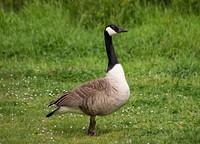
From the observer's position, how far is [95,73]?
11.4m

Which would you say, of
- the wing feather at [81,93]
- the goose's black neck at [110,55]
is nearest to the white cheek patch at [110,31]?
the goose's black neck at [110,55]

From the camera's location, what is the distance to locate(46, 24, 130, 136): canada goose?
770cm

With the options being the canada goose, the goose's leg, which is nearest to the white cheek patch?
the canada goose

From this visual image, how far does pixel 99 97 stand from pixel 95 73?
3.67 metres

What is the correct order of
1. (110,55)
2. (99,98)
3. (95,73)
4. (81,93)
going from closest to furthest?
(99,98)
(81,93)
(110,55)
(95,73)

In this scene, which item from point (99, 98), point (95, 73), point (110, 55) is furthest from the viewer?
point (95, 73)

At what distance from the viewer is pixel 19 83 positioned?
36.1ft

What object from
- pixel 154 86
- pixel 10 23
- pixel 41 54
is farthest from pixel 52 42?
pixel 154 86

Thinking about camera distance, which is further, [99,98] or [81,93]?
[81,93]

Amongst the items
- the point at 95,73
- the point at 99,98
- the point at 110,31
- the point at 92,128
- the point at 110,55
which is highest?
the point at 110,31

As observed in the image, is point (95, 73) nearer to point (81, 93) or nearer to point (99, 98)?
point (81, 93)

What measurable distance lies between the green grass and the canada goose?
0.34 meters

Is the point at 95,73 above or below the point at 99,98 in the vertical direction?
below

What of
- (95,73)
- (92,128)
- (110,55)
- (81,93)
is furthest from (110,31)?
(95,73)
